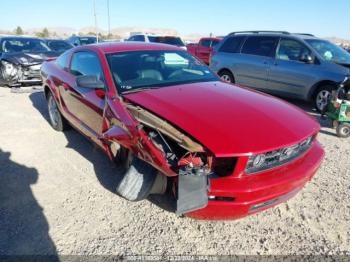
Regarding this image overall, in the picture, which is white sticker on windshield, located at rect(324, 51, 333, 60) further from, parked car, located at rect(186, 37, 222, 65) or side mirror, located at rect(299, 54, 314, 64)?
parked car, located at rect(186, 37, 222, 65)

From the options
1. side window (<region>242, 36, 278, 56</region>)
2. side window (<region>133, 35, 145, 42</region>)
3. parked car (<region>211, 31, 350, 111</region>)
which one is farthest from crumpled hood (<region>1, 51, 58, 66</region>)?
side window (<region>133, 35, 145, 42</region>)

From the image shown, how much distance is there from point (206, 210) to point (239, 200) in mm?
276

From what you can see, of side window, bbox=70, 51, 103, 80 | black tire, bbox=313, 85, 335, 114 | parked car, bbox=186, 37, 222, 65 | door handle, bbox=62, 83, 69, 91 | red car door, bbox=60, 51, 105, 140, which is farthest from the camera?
parked car, bbox=186, 37, 222, 65

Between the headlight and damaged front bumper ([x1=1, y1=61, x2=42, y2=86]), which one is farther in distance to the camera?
damaged front bumper ([x1=1, y1=61, x2=42, y2=86])

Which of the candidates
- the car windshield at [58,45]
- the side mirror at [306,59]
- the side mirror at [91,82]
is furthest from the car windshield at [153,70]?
the car windshield at [58,45]

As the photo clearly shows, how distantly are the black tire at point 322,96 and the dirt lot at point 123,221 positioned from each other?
2899 mm

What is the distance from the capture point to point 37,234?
8.66 ft

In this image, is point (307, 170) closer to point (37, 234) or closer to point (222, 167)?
point (222, 167)

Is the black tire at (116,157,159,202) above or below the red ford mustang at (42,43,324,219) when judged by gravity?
below

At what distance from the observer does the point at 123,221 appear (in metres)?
2.82

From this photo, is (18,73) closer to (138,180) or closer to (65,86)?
(65,86)

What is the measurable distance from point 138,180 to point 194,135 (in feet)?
2.44

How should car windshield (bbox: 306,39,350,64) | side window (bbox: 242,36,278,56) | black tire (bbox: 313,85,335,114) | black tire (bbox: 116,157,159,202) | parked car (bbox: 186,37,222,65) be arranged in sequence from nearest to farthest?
1. black tire (bbox: 116,157,159,202)
2. black tire (bbox: 313,85,335,114)
3. car windshield (bbox: 306,39,350,64)
4. side window (bbox: 242,36,278,56)
5. parked car (bbox: 186,37,222,65)

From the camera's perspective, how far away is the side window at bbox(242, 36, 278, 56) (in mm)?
7398
